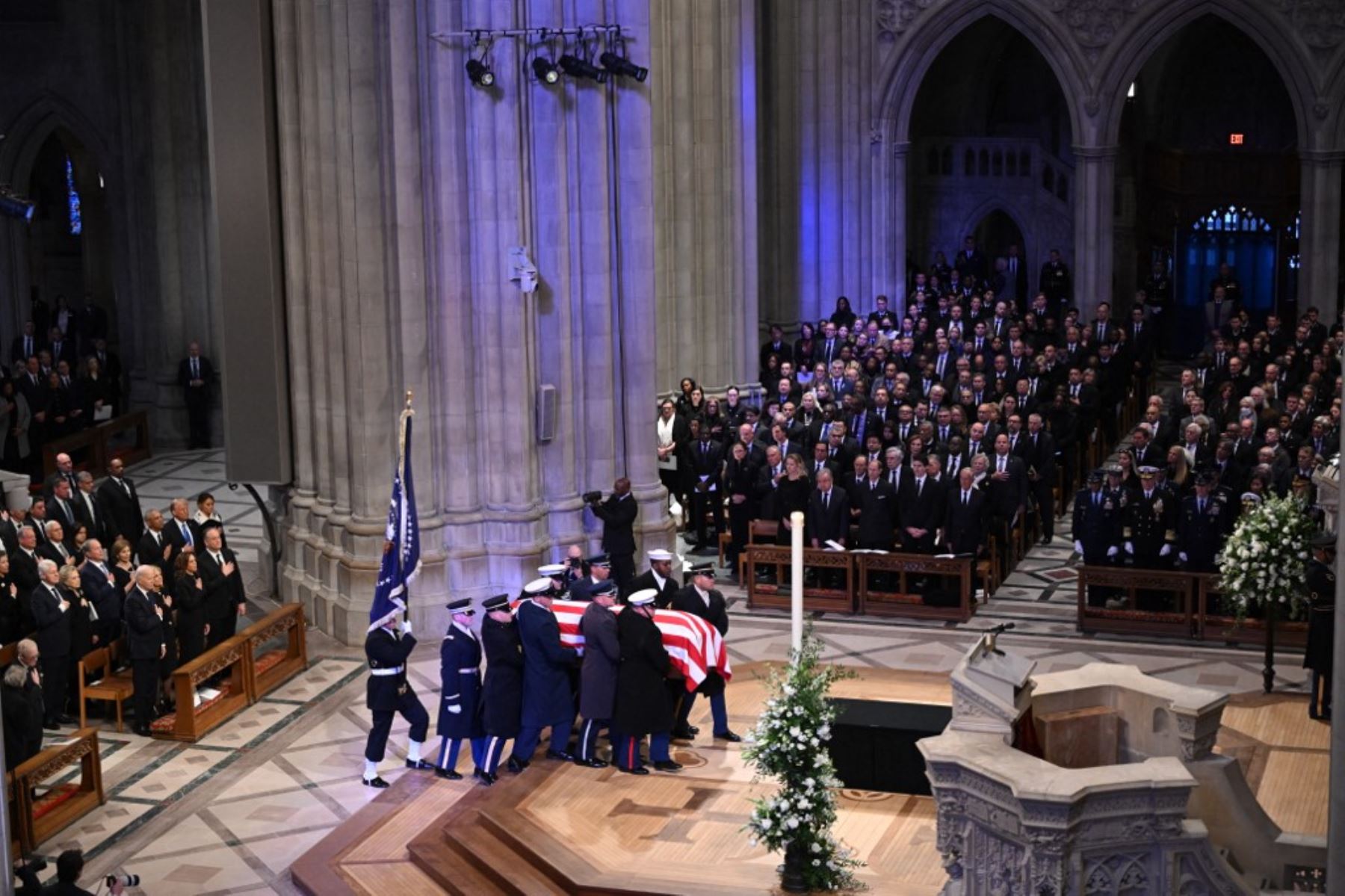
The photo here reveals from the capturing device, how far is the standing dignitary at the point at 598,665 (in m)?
15.8

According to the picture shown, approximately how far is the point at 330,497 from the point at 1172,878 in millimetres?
12015

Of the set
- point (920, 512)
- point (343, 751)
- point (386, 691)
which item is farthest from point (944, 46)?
point (386, 691)

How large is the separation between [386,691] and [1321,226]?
20.1m

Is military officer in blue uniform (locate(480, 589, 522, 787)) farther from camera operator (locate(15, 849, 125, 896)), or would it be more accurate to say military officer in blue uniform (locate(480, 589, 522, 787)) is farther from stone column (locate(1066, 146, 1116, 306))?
stone column (locate(1066, 146, 1116, 306))

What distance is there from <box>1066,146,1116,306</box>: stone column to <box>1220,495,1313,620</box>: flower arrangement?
15.9 meters

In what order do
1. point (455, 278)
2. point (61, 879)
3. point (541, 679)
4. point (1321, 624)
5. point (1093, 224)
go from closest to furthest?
point (61, 879) → point (541, 679) → point (1321, 624) → point (455, 278) → point (1093, 224)

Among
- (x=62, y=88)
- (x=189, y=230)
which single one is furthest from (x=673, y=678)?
(x=62, y=88)

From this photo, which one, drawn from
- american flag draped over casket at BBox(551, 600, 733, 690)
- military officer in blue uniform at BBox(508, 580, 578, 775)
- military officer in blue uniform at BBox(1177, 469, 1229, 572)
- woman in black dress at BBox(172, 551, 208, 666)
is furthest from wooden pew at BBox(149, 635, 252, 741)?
military officer in blue uniform at BBox(1177, 469, 1229, 572)

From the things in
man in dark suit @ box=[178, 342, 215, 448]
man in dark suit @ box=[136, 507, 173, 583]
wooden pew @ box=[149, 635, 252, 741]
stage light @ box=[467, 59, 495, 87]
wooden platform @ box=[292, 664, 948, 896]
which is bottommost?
wooden platform @ box=[292, 664, 948, 896]

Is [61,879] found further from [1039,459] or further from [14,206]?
[1039,459]

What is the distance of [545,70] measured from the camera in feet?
65.1

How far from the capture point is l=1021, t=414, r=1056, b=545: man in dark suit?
23.1 meters

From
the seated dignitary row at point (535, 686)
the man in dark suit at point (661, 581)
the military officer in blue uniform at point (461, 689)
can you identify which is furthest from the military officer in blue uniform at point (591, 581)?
the military officer in blue uniform at point (461, 689)

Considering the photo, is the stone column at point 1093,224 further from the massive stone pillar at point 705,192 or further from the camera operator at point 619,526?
the camera operator at point 619,526
